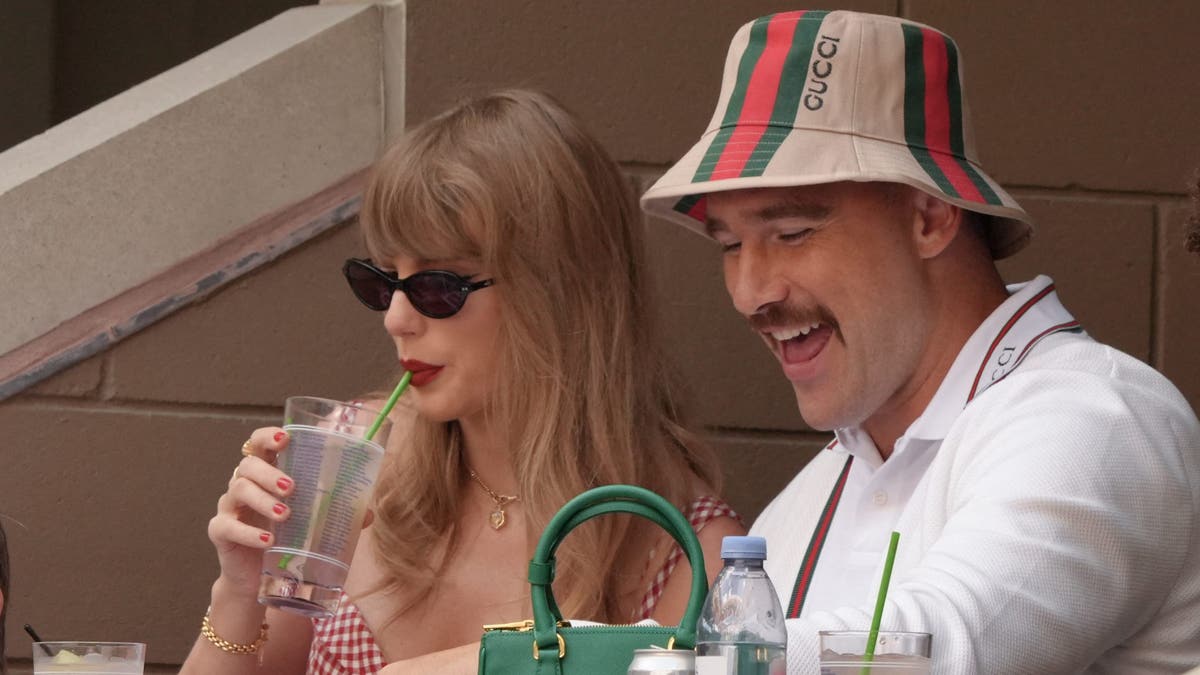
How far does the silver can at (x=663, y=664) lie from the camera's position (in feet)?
5.41

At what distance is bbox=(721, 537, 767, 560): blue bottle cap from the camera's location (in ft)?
5.66

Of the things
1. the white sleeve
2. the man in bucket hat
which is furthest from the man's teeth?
the white sleeve

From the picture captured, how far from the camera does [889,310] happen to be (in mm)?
2674

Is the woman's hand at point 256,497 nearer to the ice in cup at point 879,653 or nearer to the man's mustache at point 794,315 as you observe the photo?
the man's mustache at point 794,315

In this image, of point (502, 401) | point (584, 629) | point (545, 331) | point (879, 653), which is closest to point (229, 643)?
point (502, 401)

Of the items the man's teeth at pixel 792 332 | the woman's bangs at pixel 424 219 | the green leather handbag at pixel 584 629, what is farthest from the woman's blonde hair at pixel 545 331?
the green leather handbag at pixel 584 629

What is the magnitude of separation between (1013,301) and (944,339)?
0.13 meters

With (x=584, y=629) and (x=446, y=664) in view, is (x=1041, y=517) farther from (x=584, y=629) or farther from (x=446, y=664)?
(x=446, y=664)

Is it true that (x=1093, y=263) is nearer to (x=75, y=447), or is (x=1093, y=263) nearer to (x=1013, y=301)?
(x=1013, y=301)

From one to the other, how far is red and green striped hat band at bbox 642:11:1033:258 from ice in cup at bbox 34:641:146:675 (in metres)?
1.15

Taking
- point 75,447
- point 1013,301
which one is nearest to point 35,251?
point 75,447

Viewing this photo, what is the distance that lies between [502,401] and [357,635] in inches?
20.4

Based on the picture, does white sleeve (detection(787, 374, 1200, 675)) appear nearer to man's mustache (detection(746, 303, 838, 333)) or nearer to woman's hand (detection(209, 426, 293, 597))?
man's mustache (detection(746, 303, 838, 333))

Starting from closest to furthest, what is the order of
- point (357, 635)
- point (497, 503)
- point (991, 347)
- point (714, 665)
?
point (714, 665), point (991, 347), point (357, 635), point (497, 503)
